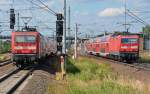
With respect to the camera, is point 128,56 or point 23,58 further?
point 128,56

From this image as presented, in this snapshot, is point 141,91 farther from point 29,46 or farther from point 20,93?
point 29,46

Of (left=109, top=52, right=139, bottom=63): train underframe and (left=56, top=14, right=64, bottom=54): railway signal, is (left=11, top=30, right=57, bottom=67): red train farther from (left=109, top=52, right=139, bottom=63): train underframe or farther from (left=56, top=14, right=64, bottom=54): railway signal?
(left=109, top=52, right=139, bottom=63): train underframe

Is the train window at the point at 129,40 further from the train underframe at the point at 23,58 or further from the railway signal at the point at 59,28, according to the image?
the railway signal at the point at 59,28

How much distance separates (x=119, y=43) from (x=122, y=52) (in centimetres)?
102

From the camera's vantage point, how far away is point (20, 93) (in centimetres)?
1938

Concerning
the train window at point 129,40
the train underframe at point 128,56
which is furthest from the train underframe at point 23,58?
the train window at point 129,40

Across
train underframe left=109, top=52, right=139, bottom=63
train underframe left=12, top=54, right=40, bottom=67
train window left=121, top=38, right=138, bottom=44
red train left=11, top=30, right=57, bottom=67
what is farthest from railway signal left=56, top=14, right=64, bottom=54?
train window left=121, top=38, right=138, bottom=44

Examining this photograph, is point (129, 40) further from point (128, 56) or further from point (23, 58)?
point (23, 58)

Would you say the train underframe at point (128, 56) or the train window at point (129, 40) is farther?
the train window at point (129, 40)

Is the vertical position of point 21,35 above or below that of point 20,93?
above

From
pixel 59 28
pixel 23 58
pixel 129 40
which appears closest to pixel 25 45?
pixel 23 58

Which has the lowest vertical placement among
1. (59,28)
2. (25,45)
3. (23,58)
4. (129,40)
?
(23,58)

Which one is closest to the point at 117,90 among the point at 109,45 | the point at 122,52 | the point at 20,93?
the point at 20,93

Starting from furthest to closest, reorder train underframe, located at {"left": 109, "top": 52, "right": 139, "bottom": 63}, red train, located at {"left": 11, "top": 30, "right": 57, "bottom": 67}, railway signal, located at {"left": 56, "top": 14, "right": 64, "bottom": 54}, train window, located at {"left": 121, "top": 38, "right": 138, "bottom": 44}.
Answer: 1. train window, located at {"left": 121, "top": 38, "right": 138, "bottom": 44}
2. train underframe, located at {"left": 109, "top": 52, "right": 139, "bottom": 63}
3. red train, located at {"left": 11, "top": 30, "right": 57, "bottom": 67}
4. railway signal, located at {"left": 56, "top": 14, "right": 64, "bottom": 54}
